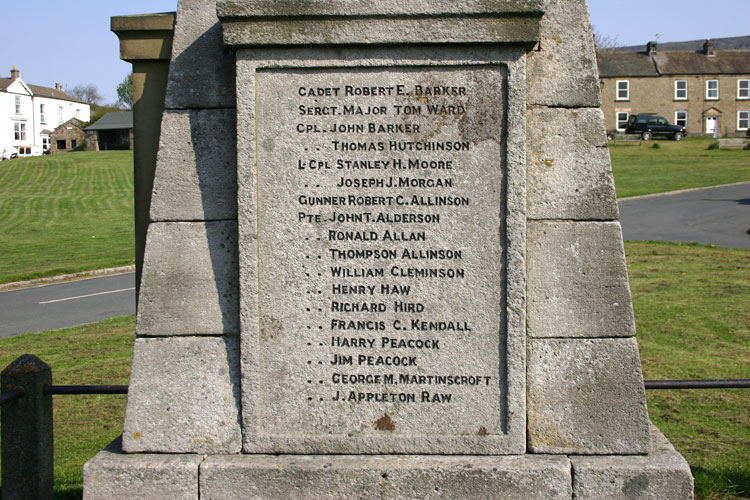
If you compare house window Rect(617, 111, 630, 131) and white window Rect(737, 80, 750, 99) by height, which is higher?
white window Rect(737, 80, 750, 99)

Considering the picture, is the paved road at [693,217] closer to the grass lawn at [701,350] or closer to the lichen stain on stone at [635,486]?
the grass lawn at [701,350]

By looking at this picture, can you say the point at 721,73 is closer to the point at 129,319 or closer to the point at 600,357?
the point at 129,319

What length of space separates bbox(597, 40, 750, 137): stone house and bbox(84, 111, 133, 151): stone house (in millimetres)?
53094

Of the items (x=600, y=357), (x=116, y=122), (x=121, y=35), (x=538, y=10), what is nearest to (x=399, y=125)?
(x=538, y=10)

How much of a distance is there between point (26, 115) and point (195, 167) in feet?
318

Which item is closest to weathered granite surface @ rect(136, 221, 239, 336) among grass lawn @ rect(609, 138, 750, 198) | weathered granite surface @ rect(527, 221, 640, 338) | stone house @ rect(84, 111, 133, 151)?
weathered granite surface @ rect(527, 221, 640, 338)

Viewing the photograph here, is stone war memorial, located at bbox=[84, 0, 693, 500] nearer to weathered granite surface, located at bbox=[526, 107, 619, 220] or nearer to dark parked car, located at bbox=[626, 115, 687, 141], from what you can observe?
weathered granite surface, located at bbox=[526, 107, 619, 220]

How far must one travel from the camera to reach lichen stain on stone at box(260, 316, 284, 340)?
3.88m

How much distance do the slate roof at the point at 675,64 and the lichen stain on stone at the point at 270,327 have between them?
65351 mm

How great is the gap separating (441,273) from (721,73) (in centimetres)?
6993

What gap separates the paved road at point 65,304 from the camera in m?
12.6

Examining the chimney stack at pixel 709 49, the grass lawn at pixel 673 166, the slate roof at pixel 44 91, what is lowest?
the grass lawn at pixel 673 166

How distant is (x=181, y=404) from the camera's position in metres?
3.90

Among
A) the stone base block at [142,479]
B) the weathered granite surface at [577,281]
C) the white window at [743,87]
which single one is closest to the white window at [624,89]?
the white window at [743,87]
